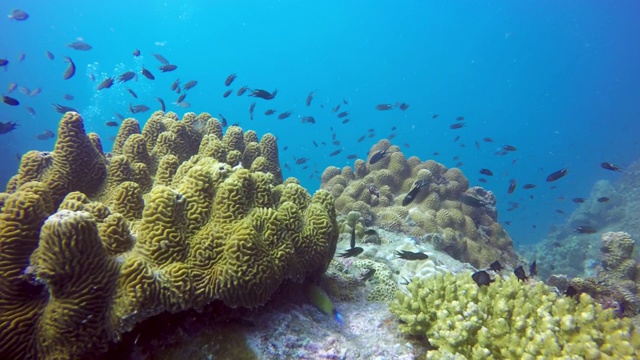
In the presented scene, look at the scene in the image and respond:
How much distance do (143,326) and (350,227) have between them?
4.71 metres

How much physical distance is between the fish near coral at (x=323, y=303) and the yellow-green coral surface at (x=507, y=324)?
656mm

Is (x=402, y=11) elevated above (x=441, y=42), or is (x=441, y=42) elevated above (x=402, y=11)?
A: (x=402, y=11)

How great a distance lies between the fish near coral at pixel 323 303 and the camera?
3.92 metres

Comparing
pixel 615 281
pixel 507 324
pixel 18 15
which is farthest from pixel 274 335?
pixel 18 15

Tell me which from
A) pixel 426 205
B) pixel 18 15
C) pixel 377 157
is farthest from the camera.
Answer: pixel 18 15

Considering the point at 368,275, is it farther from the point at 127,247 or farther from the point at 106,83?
the point at 106,83

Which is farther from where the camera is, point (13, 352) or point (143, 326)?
point (143, 326)

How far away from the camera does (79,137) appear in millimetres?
4391

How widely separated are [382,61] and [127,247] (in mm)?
156995

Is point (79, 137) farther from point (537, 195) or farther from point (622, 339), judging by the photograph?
point (537, 195)

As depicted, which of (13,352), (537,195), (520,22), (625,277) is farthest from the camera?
(520,22)

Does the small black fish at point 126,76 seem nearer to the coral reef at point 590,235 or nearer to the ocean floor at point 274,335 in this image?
the ocean floor at point 274,335

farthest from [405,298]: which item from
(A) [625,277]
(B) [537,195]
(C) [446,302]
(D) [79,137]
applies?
(B) [537,195]

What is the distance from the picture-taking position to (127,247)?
11.0 ft
